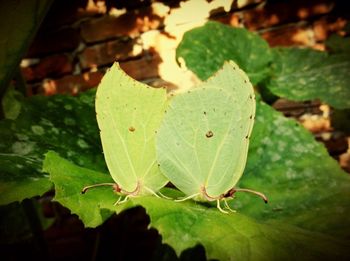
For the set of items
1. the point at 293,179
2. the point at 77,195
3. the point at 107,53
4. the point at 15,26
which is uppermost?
the point at 15,26

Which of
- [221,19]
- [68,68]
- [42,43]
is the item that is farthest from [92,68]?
[221,19]

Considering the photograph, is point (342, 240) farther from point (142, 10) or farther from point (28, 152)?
Result: point (142, 10)

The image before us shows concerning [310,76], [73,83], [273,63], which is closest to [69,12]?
[73,83]

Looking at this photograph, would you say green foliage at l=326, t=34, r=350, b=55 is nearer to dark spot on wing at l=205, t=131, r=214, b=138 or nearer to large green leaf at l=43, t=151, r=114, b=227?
dark spot on wing at l=205, t=131, r=214, b=138

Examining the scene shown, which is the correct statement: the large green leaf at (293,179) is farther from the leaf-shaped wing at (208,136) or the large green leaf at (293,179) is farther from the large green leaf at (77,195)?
the large green leaf at (77,195)

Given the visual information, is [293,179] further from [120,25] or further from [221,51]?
[120,25]
